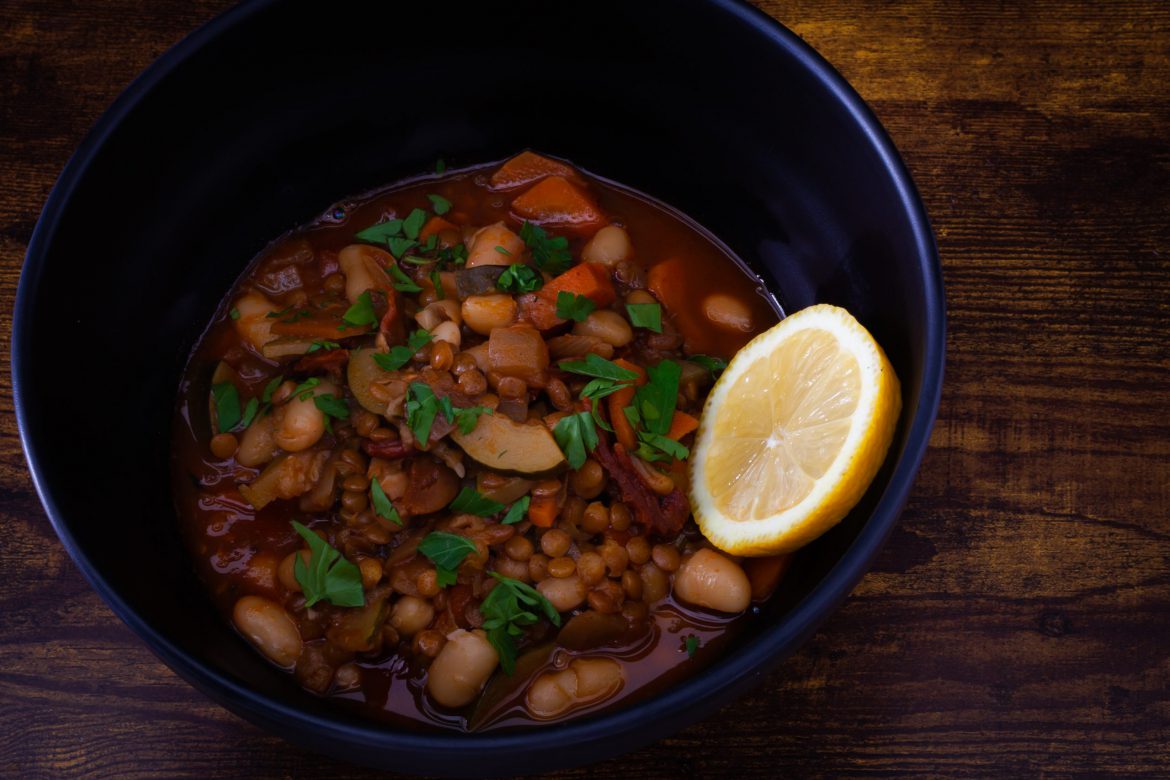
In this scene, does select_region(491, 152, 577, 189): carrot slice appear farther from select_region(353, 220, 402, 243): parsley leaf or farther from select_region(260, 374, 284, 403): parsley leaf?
select_region(260, 374, 284, 403): parsley leaf

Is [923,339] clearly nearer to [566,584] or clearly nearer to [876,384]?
[876,384]

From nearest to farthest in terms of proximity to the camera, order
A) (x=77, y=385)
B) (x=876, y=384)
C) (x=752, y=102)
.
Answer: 1. (x=876, y=384)
2. (x=77, y=385)
3. (x=752, y=102)


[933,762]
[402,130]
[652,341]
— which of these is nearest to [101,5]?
[402,130]

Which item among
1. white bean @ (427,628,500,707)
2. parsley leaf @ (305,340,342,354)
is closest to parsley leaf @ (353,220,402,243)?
parsley leaf @ (305,340,342,354)

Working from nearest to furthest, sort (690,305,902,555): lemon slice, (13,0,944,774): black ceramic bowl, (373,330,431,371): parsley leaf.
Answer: (13,0,944,774): black ceramic bowl
(690,305,902,555): lemon slice
(373,330,431,371): parsley leaf

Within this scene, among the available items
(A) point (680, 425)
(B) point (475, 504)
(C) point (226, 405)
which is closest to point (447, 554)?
(B) point (475, 504)

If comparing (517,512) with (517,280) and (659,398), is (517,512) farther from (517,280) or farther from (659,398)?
(517,280)
